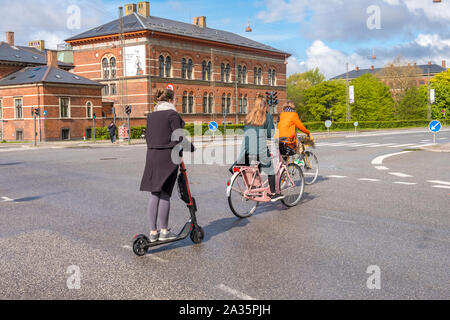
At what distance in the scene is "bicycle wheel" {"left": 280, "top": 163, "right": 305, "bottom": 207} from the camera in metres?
8.34

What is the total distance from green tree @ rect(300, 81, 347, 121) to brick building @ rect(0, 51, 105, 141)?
4919cm

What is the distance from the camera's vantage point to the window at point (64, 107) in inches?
1737

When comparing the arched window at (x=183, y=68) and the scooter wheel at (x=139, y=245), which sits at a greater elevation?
the arched window at (x=183, y=68)

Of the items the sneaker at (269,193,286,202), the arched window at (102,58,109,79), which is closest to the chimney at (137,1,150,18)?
the arched window at (102,58,109,79)

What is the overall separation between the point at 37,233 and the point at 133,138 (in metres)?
37.6

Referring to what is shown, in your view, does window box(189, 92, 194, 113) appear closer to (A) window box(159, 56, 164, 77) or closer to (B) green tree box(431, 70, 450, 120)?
(A) window box(159, 56, 164, 77)

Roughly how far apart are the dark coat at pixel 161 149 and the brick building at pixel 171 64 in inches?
1680

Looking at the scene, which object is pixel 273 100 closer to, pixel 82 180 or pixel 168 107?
pixel 82 180

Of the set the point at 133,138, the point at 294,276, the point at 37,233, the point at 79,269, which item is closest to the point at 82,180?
the point at 37,233

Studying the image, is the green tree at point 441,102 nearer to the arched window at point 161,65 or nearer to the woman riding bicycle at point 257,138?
the arched window at point 161,65

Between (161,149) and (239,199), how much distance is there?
7.83 ft

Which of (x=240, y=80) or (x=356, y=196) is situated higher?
(x=240, y=80)

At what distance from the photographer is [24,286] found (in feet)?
14.5

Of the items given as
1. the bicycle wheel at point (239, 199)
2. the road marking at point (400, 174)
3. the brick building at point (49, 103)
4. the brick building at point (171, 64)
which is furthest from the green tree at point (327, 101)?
the bicycle wheel at point (239, 199)
